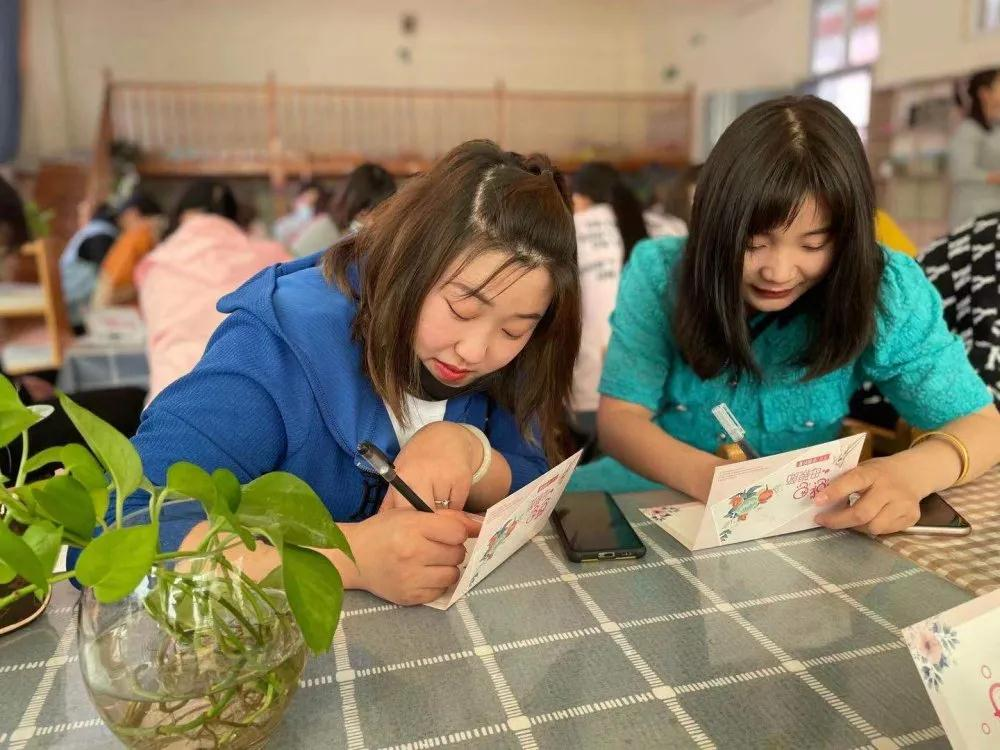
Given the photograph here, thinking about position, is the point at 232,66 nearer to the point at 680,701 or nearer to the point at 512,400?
the point at 512,400

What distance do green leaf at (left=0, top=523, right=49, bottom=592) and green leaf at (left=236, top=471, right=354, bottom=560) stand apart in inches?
4.0

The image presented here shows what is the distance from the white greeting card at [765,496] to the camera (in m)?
0.81

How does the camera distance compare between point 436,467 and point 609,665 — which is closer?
point 609,665

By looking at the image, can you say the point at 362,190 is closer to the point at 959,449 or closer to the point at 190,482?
the point at 959,449

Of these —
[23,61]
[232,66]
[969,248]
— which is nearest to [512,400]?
[969,248]

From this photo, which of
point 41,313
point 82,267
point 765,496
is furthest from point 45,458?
point 82,267

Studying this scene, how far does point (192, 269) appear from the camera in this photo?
232cm

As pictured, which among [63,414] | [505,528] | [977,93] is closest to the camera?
[505,528]

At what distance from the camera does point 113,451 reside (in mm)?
451

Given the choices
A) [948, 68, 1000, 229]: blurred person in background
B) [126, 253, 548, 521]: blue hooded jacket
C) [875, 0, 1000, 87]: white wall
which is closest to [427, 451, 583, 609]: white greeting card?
[126, 253, 548, 521]: blue hooded jacket

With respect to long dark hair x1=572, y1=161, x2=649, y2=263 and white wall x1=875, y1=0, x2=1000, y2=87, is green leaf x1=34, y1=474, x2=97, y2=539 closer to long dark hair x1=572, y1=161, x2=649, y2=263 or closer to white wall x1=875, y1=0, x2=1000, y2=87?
long dark hair x1=572, y1=161, x2=649, y2=263

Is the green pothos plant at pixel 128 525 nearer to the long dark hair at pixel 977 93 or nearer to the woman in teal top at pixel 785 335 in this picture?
the woman in teal top at pixel 785 335

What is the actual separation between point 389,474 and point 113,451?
0.38 metres

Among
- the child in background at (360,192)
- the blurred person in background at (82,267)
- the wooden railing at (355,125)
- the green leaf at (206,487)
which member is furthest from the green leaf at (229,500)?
the wooden railing at (355,125)
